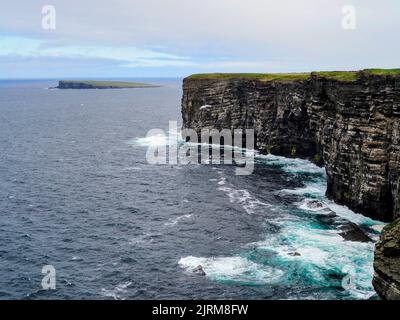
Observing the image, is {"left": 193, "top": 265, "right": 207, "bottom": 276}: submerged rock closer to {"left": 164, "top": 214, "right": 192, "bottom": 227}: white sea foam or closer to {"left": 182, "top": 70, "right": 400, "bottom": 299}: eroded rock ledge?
{"left": 164, "top": 214, "right": 192, "bottom": 227}: white sea foam

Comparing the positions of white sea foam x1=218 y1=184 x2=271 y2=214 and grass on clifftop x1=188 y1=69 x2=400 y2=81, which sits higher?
grass on clifftop x1=188 y1=69 x2=400 y2=81

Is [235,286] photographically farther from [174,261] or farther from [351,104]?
[351,104]

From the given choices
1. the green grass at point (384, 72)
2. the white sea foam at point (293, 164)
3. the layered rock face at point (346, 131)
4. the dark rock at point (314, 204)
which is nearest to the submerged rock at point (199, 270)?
the layered rock face at point (346, 131)

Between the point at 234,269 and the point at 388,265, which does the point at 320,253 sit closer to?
the point at 234,269
